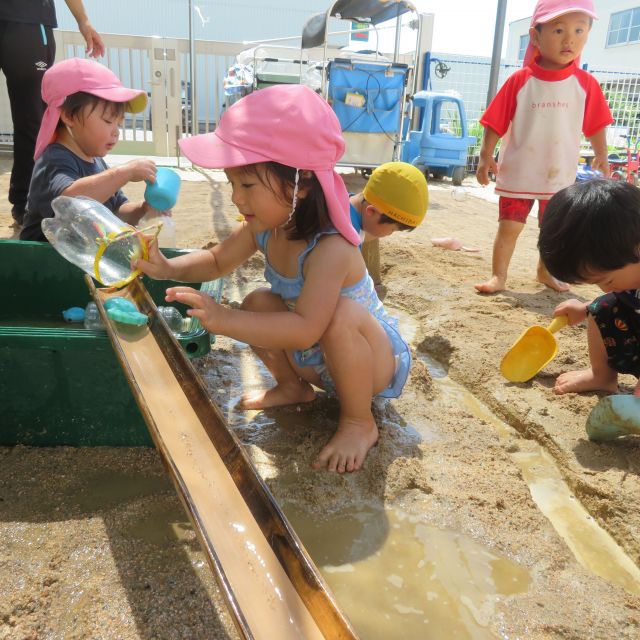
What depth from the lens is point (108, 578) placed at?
120 centimetres

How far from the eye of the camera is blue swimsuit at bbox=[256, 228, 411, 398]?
1780 mm

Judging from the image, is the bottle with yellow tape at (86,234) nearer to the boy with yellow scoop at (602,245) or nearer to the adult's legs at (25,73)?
the boy with yellow scoop at (602,245)

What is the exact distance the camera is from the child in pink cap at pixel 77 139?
2.28m

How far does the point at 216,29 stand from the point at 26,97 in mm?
17516

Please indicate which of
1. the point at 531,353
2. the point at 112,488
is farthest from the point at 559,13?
the point at 112,488

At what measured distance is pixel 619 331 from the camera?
197cm

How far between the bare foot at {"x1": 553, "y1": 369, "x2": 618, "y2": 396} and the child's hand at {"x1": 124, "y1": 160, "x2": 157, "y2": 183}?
1683mm

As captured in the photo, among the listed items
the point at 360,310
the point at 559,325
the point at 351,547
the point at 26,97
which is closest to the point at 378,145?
the point at 26,97

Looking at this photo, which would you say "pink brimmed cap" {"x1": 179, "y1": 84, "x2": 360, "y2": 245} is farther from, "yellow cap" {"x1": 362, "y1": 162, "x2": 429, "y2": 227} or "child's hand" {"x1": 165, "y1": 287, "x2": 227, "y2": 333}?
"yellow cap" {"x1": 362, "y1": 162, "x2": 429, "y2": 227}

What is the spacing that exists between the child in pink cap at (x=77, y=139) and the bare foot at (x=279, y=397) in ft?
3.15

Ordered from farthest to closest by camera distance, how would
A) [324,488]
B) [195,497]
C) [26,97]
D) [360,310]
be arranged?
[26,97] → [360,310] → [324,488] → [195,497]

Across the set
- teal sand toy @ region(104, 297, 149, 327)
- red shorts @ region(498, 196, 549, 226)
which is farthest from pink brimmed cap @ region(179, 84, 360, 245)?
red shorts @ region(498, 196, 549, 226)

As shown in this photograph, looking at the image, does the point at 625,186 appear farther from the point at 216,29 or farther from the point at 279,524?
the point at 216,29

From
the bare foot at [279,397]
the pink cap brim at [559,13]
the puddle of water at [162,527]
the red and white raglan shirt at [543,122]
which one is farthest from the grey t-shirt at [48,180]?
the pink cap brim at [559,13]
